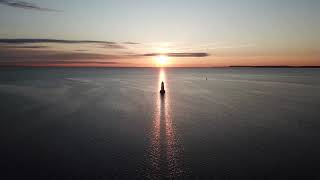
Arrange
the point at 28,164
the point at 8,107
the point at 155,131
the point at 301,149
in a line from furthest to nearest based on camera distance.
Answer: the point at 8,107 < the point at 155,131 < the point at 301,149 < the point at 28,164

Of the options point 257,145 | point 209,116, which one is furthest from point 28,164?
point 209,116

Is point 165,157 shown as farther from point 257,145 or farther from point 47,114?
point 47,114

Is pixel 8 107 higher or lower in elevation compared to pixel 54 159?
higher

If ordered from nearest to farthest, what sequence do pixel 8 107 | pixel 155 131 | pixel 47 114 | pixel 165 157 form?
pixel 165 157 < pixel 155 131 < pixel 47 114 < pixel 8 107

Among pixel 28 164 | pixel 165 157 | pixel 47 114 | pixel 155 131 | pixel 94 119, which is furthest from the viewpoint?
pixel 47 114

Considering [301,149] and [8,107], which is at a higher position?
[8,107]

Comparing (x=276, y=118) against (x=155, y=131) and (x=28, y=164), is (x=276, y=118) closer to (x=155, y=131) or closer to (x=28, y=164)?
(x=155, y=131)

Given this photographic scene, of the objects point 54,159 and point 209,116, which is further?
point 209,116

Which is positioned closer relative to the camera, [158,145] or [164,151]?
[164,151]

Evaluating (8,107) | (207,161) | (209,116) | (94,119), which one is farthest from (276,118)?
(8,107)
